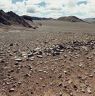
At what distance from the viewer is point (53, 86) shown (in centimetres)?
1188

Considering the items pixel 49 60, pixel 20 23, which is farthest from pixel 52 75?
pixel 20 23

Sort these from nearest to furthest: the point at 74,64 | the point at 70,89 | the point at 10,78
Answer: the point at 70,89, the point at 10,78, the point at 74,64

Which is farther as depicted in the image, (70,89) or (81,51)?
(81,51)

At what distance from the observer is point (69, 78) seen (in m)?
13.0

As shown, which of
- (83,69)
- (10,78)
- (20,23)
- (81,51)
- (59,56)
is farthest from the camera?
(20,23)

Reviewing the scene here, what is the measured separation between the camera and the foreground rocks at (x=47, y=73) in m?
11.4

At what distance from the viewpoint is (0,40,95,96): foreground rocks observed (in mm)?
11430

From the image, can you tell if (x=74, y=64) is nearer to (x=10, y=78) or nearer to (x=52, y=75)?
(x=52, y=75)

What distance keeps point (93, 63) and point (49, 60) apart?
2572mm

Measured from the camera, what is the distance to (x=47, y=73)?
13.5 metres

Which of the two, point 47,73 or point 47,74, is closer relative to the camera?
point 47,74

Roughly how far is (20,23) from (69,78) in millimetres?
71233

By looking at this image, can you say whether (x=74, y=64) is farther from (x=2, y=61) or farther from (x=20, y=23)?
→ (x=20, y=23)

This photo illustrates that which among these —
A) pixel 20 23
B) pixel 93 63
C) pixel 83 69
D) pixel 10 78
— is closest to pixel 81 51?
pixel 93 63
